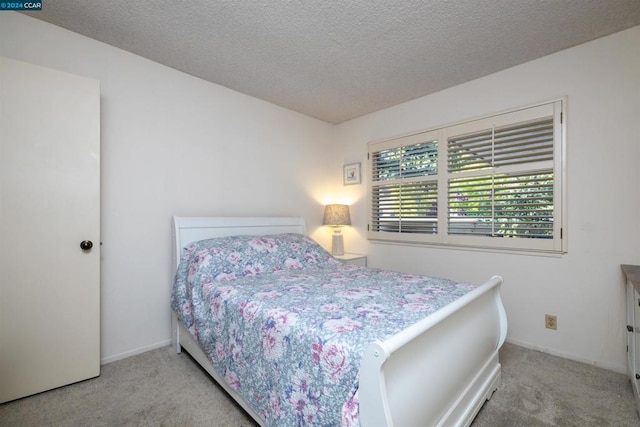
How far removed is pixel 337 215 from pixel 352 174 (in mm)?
588

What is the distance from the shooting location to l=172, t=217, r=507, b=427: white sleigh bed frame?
910mm

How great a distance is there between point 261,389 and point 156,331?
153cm

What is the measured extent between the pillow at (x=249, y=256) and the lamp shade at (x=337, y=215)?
0.80 m

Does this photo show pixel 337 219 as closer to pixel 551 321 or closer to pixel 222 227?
pixel 222 227

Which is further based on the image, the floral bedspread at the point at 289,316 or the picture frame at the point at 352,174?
the picture frame at the point at 352,174

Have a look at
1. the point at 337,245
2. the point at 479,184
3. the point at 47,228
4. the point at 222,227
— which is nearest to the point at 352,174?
the point at 337,245

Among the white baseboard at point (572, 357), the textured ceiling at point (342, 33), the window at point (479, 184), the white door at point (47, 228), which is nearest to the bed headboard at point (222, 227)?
the white door at point (47, 228)

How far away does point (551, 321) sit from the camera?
7.58 ft

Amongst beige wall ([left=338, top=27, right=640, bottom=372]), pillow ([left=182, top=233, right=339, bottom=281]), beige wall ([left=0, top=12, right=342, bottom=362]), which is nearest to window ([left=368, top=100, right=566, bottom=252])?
beige wall ([left=338, top=27, right=640, bottom=372])

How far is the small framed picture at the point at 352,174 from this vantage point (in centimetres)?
369

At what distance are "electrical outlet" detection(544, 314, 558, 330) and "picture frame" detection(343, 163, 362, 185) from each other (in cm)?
225

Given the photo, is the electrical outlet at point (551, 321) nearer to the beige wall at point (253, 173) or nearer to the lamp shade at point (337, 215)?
the beige wall at point (253, 173)

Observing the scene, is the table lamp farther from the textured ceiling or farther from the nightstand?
the textured ceiling

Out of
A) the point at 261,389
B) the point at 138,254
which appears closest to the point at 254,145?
the point at 138,254
